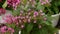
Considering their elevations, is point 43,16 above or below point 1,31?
above

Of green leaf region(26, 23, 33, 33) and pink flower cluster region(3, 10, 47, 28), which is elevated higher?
pink flower cluster region(3, 10, 47, 28)

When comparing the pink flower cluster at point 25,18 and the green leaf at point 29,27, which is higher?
the pink flower cluster at point 25,18

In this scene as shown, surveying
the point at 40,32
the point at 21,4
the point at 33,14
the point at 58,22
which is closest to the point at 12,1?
the point at 21,4

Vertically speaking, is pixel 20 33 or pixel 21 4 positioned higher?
pixel 21 4

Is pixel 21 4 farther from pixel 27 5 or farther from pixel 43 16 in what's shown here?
pixel 43 16

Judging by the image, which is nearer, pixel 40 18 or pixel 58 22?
pixel 40 18

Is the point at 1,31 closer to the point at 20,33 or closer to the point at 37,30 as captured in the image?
the point at 20,33

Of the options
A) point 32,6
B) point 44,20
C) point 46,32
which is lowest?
point 46,32

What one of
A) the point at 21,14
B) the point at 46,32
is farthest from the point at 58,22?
the point at 21,14

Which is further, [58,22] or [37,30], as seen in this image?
[58,22]
